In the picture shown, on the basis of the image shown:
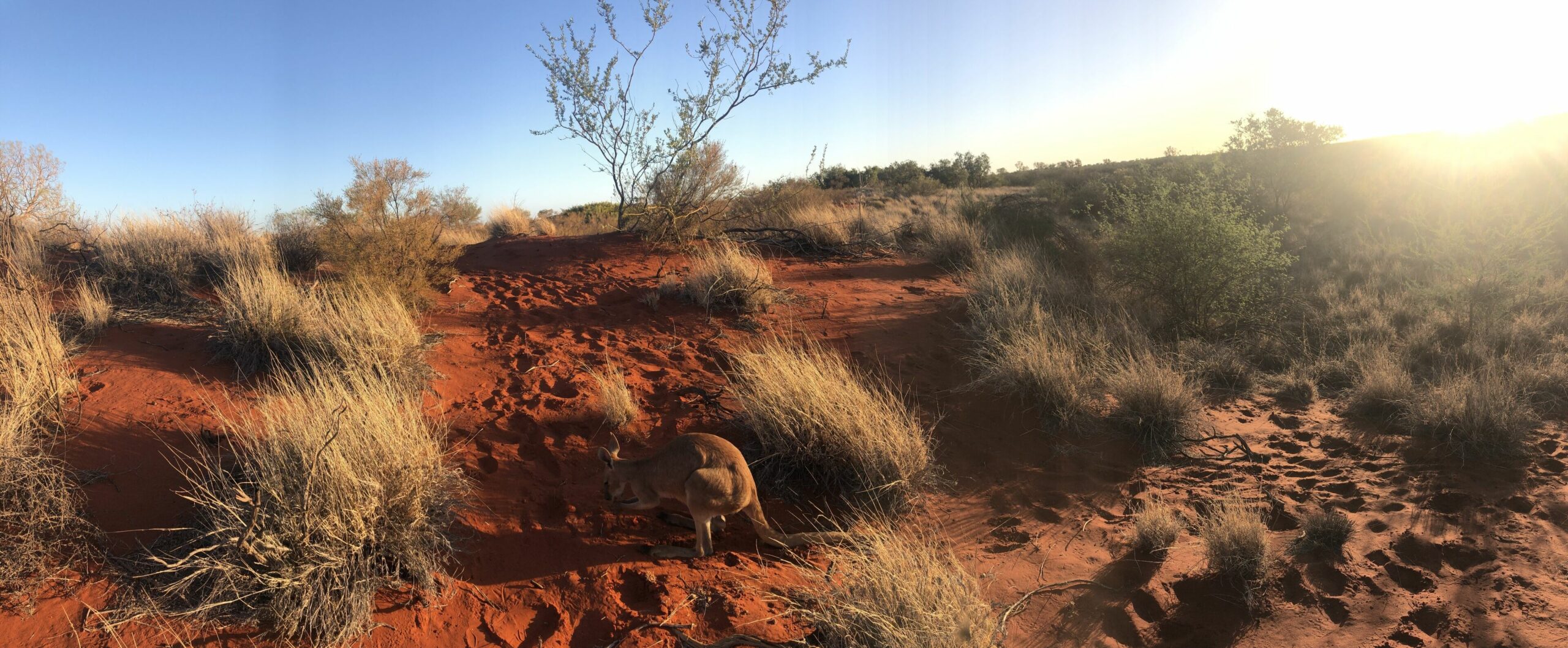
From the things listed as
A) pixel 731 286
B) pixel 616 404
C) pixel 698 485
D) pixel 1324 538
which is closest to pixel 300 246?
pixel 731 286

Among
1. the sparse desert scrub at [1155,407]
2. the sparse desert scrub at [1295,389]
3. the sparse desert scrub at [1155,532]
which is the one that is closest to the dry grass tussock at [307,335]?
the sparse desert scrub at [1155,532]

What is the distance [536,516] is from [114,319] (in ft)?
14.6

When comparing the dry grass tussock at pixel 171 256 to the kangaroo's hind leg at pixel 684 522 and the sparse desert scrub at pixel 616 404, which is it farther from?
the kangaroo's hind leg at pixel 684 522

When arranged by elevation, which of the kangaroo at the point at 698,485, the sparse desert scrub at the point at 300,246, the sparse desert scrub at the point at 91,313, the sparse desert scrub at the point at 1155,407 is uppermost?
the sparse desert scrub at the point at 300,246

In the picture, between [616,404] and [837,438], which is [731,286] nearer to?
[616,404]

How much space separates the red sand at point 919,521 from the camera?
290 centimetres

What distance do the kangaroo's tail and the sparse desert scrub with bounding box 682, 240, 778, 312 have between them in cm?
403

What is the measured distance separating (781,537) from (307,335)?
4135 mm

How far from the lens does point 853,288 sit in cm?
884

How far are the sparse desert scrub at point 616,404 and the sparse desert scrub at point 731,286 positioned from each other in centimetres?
249

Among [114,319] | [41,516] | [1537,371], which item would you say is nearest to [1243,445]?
[1537,371]

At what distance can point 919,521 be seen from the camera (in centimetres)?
396

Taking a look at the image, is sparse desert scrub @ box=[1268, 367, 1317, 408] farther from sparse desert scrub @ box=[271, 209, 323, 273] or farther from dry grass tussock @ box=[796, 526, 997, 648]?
sparse desert scrub @ box=[271, 209, 323, 273]

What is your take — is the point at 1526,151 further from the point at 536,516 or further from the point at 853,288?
the point at 536,516
